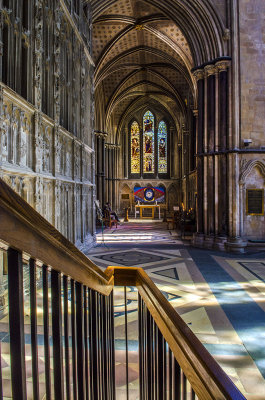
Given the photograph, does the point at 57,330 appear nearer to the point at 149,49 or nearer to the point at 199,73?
the point at 199,73

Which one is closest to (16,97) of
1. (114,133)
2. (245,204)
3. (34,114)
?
(34,114)

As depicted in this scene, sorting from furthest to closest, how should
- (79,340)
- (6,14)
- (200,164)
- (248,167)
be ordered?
(200,164)
(248,167)
(6,14)
(79,340)

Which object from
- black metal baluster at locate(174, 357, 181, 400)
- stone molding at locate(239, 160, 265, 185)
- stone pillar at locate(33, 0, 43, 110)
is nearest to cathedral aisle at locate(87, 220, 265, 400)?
black metal baluster at locate(174, 357, 181, 400)

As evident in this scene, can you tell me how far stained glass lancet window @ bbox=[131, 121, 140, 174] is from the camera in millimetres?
27906

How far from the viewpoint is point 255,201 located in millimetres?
10047

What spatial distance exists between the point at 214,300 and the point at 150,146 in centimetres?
2395

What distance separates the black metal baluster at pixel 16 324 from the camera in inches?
31.9

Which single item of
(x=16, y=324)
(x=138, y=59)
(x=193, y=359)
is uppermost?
(x=138, y=59)

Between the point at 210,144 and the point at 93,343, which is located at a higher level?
the point at 210,144

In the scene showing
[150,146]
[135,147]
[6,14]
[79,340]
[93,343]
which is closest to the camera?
[79,340]

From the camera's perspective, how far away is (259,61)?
32.8 ft

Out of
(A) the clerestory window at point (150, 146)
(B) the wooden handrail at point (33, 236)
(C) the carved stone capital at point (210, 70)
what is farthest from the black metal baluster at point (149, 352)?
(A) the clerestory window at point (150, 146)

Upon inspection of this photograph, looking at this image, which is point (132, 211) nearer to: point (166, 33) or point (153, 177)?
point (153, 177)

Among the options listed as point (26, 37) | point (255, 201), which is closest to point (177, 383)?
point (26, 37)
